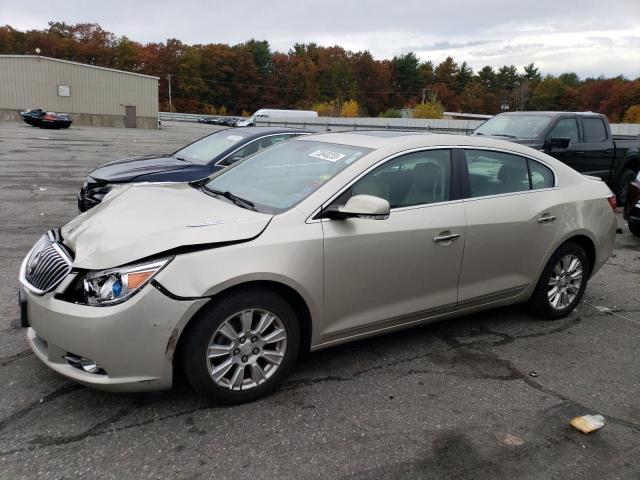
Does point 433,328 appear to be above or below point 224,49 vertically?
below

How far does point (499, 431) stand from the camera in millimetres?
3023

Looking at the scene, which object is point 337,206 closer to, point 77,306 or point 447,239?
point 447,239

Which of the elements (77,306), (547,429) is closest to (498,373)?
(547,429)

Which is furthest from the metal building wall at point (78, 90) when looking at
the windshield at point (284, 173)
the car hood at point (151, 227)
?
the car hood at point (151, 227)

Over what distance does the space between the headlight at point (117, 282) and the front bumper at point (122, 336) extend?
41 mm

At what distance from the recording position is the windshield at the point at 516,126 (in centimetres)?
1002

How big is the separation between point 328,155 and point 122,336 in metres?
1.92

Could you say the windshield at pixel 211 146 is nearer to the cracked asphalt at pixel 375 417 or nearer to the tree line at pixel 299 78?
the cracked asphalt at pixel 375 417

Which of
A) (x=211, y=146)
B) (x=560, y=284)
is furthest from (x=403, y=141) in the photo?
(x=211, y=146)

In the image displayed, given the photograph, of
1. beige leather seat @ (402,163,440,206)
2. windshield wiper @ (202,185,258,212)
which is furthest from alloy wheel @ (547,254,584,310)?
windshield wiper @ (202,185,258,212)

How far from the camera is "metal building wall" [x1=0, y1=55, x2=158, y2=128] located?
42.8 m

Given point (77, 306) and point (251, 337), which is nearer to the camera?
point (77, 306)

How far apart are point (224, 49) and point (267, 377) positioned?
114 meters

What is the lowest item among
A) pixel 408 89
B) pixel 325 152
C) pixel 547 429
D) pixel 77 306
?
pixel 547 429
